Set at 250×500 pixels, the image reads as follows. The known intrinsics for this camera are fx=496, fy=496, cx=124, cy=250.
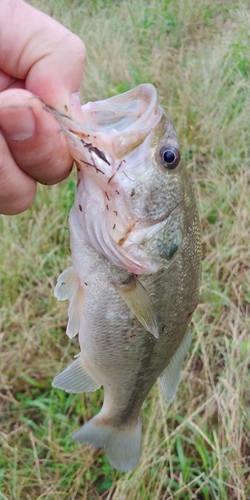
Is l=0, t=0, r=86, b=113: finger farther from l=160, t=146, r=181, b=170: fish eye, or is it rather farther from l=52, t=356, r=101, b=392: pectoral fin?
l=52, t=356, r=101, b=392: pectoral fin

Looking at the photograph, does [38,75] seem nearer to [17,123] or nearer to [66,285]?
[17,123]

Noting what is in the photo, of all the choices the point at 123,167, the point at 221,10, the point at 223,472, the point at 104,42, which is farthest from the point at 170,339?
the point at 221,10

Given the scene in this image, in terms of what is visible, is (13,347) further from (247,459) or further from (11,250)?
(247,459)

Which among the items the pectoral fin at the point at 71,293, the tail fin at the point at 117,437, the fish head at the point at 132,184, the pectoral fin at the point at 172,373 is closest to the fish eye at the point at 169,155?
the fish head at the point at 132,184

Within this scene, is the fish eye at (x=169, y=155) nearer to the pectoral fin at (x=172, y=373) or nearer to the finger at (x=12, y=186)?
the finger at (x=12, y=186)

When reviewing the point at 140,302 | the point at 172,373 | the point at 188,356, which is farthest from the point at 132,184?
the point at 188,356

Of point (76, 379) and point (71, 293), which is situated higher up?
point (71, 293)
